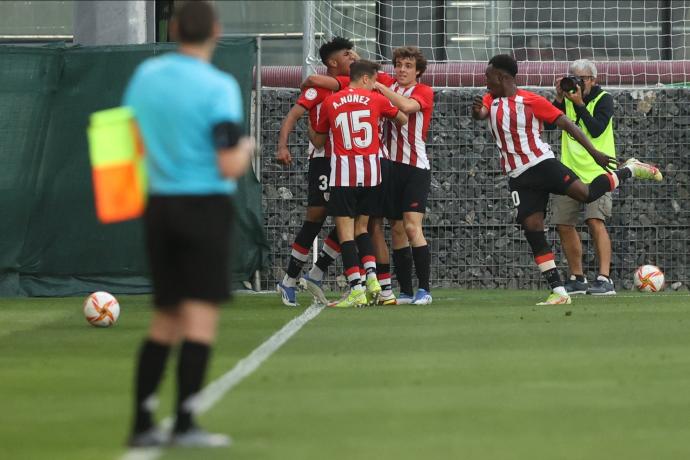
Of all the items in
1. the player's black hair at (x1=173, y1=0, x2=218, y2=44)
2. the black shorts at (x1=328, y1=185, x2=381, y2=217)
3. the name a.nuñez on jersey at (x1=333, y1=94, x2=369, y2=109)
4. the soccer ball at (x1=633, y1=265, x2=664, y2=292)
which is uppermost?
the player's black hair at (x1=173, y1=0, x2=218, y2=44)

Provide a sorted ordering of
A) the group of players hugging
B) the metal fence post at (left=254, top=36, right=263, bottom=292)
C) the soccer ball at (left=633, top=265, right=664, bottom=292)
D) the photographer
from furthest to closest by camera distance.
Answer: the metal fence post at (left=254, top=36, right=263, bottom=292) < the soccer ball at (left=633, top=265, right=664, bottom=292) < the photographer < the group of players hugging

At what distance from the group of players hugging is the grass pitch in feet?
3.49

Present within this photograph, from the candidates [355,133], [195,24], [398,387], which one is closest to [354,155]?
[355,133]

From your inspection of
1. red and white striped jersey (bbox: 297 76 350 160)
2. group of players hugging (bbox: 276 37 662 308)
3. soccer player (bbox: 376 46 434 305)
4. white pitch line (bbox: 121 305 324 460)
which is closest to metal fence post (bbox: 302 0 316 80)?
group of players hugging (bbox: 276 37 662 308)

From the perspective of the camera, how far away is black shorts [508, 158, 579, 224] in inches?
508

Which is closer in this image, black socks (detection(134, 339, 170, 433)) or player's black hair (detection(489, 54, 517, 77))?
black socks (detection(134, 339, 170, 433))

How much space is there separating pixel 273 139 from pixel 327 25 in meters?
2.00

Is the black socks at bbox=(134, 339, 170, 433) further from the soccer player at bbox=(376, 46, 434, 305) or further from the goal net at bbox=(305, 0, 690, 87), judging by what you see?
the goal net at bbox=(305, 0, 690, 87)

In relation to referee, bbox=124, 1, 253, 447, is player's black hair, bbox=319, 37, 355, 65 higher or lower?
higher

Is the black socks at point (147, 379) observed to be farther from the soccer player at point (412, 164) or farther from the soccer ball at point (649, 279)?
the soccer ball at point (649, 279)

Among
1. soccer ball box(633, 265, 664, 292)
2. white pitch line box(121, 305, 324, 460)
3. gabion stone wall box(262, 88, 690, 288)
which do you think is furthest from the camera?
gabion stone wall box(262, 88, 690, 288)

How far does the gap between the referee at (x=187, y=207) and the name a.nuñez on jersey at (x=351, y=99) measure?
22.7ft

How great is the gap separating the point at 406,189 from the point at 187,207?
7.74 m

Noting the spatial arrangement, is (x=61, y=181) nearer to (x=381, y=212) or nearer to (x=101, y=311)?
(x=381, y=212)
